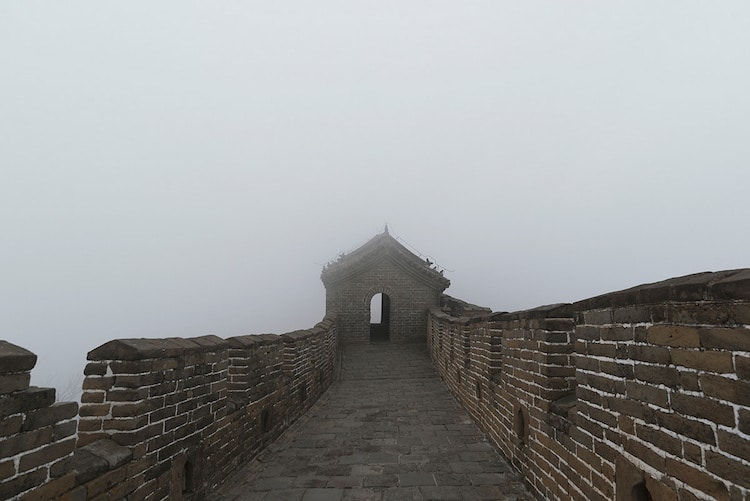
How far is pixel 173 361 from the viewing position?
3.76 m

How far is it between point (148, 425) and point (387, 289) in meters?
14.6

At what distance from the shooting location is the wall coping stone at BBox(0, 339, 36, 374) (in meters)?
2.02

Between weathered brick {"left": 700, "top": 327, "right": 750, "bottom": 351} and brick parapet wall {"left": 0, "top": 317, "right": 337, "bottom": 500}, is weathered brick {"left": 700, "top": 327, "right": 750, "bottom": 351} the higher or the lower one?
the higher one

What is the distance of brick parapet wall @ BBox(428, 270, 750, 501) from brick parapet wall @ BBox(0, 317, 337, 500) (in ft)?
10.6

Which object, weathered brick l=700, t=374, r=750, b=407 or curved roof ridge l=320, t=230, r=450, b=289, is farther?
curved roof ridge l=320, t=230, r=450, b=289

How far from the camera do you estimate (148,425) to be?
3.36 meters

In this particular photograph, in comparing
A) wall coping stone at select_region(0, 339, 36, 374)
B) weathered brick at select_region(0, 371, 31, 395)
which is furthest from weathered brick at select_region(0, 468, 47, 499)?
wall coping stone at select_region(0, 339, 36, 374)

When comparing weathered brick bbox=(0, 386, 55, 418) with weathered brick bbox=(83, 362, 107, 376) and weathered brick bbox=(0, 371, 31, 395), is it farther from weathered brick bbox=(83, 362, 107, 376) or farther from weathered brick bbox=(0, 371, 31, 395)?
weathered brick bbox=(83, 362, 107, 376)

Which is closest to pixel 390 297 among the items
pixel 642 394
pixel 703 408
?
pixel 642 394

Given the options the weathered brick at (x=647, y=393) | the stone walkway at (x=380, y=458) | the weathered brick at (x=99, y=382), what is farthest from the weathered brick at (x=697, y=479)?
the weathered brick at (x=99, y=382)

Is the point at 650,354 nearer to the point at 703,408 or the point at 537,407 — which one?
the point at 703,408

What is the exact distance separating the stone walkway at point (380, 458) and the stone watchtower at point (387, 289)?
306 inches

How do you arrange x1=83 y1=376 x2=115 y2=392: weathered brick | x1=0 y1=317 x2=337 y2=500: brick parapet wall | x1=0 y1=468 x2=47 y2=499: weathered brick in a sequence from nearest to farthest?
x1=0 y1=468 x2=47 y2=499: weathered brick < x1=0 y1=317 x2=337 y2=500: brick parapet wall < x1=83 y1=376 x2=115 y2=392: weathered brick

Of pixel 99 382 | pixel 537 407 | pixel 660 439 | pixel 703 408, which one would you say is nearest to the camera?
pixel 703 408
